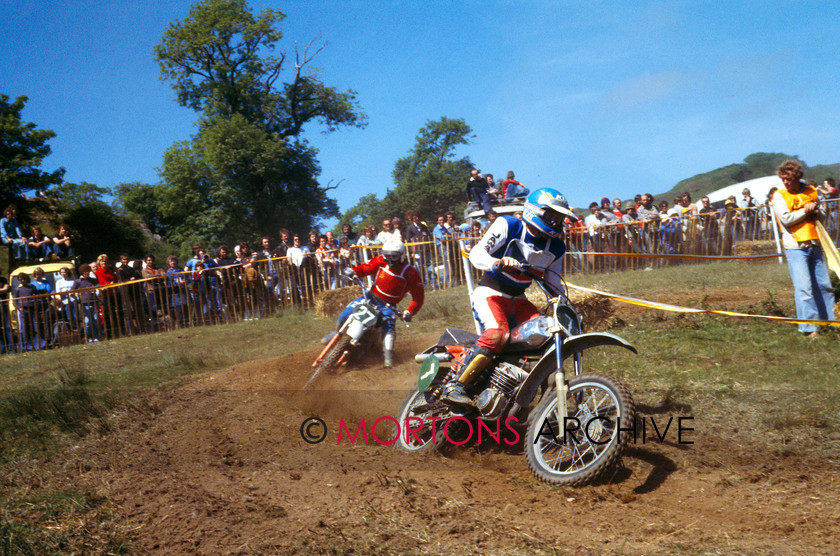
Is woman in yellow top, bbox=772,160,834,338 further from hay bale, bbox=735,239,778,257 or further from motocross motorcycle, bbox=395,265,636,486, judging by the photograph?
hay bale, bbox=735,239,778,257

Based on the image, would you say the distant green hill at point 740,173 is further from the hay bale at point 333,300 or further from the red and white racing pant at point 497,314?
the red and white racing pant at point 497,314

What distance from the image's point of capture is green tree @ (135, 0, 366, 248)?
35.6m

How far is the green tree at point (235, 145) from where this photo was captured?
3556cm

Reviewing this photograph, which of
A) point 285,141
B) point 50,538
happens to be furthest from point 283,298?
point 285,141

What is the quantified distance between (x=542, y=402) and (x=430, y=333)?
5.97 meters

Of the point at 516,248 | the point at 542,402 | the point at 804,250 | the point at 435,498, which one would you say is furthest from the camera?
the point at 804,250

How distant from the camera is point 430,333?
1061 centimetres

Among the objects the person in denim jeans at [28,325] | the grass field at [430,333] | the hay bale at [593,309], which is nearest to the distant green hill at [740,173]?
the grass field at [430,333]

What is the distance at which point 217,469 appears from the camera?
5.15 metres

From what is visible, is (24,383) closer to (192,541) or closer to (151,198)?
(192,541)

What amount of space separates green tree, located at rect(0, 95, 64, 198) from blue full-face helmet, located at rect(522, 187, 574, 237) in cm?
2684

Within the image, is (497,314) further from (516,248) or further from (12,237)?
(12,237)

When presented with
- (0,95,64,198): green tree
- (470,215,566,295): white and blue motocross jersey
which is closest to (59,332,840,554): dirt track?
(470,215,566,295): white and blue motocross jersey

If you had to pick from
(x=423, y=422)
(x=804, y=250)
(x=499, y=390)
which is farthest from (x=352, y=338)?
(x=804, y=250)
